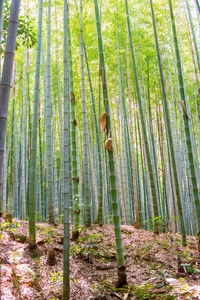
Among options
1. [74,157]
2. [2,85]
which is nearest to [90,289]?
[74,157]

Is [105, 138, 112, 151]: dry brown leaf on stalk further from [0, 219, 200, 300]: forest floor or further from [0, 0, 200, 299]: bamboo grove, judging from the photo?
[0, 219, 200, 300]: forest floor

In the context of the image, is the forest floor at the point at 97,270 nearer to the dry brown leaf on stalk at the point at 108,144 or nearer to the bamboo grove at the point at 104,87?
the bamboo grove at the point at 104,87

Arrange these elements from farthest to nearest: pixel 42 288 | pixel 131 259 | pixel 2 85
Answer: pixel 131 259, pixel 42 288, pixel 2 85

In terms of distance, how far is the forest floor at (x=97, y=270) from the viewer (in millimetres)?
2383

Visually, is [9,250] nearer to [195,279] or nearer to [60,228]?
[60,228]

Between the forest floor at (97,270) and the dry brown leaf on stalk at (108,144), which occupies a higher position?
the dry brown leaf on stalk at (108,144)

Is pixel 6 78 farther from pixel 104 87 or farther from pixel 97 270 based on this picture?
pixel 97 270

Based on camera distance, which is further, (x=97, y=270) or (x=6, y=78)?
(x=97, y=270)

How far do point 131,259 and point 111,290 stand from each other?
107 centimetres

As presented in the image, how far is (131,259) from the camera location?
3648 mm

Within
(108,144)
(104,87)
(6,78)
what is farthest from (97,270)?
(6,78)

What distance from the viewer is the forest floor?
2.38m

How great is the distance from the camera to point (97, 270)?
10.9 feet

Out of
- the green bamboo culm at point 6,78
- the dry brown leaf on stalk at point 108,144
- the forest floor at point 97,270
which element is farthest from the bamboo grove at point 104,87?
the green bamboo culm at point 6,78
